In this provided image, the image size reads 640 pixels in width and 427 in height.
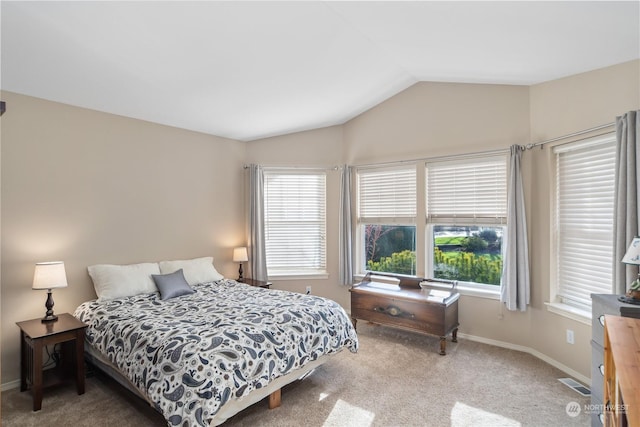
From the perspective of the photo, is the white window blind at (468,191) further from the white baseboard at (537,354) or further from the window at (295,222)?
the window at (295,222)

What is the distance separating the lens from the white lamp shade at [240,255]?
460 cm

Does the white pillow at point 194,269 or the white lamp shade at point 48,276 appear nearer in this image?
the white lamp shade at point 48,276

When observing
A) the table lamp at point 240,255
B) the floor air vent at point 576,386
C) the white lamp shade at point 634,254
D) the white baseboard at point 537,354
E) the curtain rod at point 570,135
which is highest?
the curtain rod at point 570,135

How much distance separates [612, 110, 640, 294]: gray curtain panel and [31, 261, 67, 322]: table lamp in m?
4.30

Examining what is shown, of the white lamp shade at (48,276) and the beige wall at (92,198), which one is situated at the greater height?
the beige wall at (92,198)

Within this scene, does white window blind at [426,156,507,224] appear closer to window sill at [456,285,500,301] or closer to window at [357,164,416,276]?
window at [357,164,416,276]

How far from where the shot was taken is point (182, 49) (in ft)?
8.64

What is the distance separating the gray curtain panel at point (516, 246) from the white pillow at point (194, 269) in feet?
10.6

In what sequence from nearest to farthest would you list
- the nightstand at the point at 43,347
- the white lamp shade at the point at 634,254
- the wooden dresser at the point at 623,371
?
the wooden dresser at the point at 623,371 → the white lamp shade at the point at 634,254 → the nightstand at the point at 43,347

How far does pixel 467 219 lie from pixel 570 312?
1.31 m

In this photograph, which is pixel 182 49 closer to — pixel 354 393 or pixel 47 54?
pixel 47 54

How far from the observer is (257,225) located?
4770mm

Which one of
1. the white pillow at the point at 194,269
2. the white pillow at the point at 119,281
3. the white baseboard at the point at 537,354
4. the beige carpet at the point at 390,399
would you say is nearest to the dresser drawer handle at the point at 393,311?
the beige carpet at the point at 390,399

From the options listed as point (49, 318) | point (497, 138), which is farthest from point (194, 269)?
point (497, 138)
